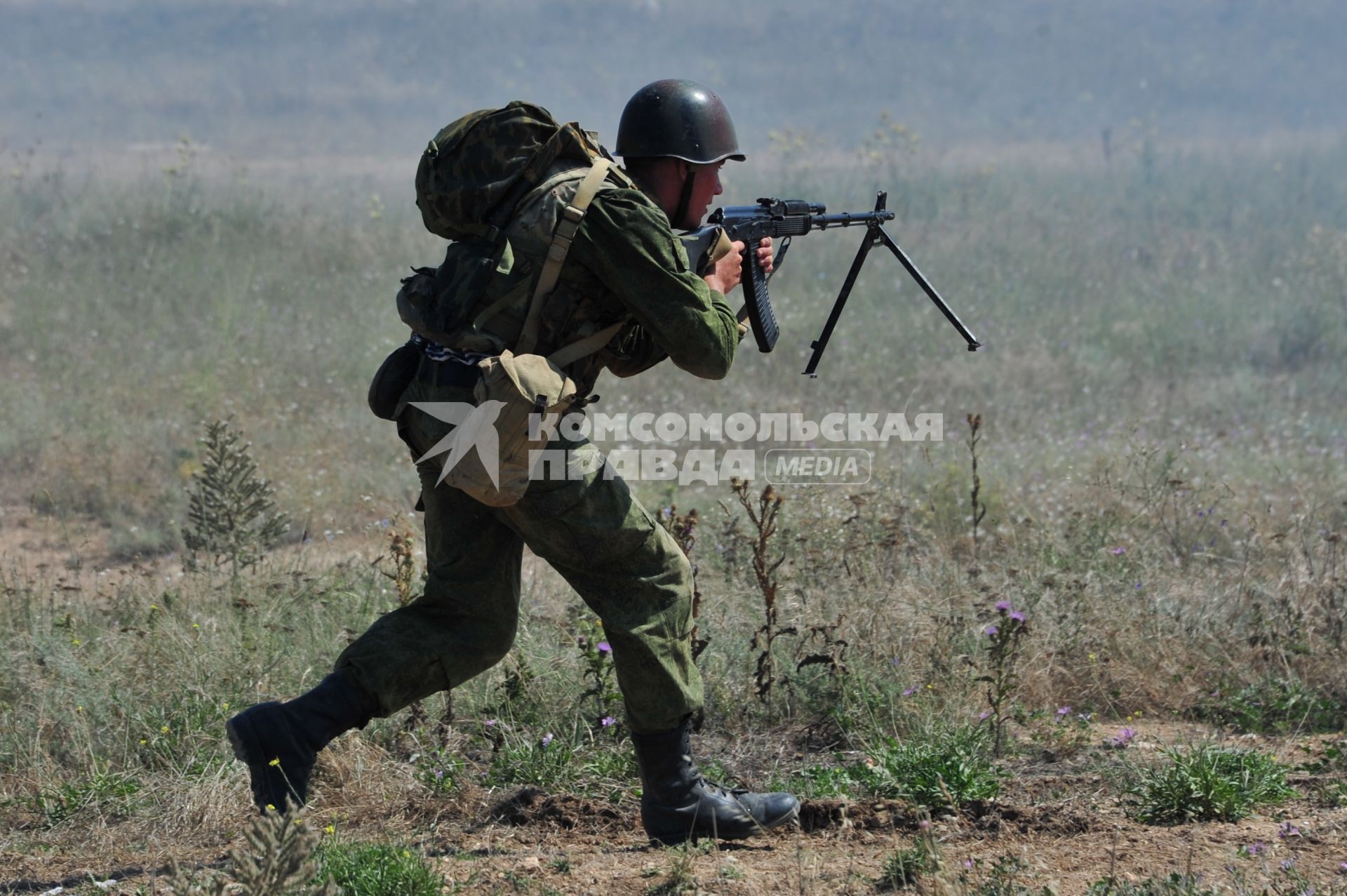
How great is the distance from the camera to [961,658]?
14.0 ft

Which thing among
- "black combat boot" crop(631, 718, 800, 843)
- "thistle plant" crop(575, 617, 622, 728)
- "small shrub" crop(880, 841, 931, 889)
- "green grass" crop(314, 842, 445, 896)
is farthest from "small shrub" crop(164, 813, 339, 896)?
"thistle plant" crop(575, 617, 622, 728)

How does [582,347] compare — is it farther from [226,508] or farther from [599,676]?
[226,508]

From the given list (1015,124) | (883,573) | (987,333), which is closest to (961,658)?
(883,573)

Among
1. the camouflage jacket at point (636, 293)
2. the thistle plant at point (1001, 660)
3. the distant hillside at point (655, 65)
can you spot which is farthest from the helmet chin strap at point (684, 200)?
the distant hillside at point (655, 65)

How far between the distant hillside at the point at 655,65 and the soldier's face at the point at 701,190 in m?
20.8

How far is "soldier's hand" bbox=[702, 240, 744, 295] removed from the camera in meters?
3.54

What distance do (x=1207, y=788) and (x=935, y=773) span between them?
27.2 inches

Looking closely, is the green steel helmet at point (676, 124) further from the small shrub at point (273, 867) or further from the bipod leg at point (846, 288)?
the small shrub at point (273, 867)

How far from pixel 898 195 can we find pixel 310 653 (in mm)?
13534

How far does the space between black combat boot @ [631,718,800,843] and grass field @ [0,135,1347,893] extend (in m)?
0.07

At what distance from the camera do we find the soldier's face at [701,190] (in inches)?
136

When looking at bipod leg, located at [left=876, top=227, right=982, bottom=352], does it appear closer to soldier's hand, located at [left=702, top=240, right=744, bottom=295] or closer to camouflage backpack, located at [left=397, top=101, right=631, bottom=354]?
soldier's hand, located at [left=702, top=240, right=744, bottom=295]

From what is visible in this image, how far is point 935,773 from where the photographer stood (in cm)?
353

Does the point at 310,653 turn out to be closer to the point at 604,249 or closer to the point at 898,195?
the point at 604,249
